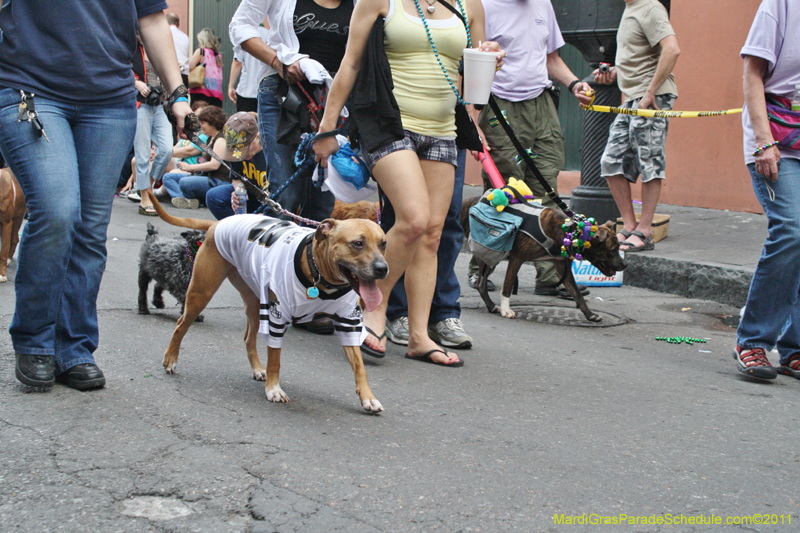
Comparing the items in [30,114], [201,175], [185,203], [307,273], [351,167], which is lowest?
[185,203]

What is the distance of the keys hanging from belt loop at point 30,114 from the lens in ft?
10.6

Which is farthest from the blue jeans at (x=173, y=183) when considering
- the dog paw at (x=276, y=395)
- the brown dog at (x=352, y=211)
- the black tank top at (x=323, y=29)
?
the dog paw at (x=276, y=395)

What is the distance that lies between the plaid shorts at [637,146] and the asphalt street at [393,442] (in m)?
2.73

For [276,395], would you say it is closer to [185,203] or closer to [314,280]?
[314,280]

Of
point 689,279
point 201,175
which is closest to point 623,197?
point 689,279

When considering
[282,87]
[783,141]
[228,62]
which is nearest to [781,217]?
[783,141]

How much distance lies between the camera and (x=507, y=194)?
595 cm

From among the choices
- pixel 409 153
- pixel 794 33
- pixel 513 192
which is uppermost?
pixel 794 33

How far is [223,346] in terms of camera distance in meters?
4.50

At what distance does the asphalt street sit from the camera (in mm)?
2488

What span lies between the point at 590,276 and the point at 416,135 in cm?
327

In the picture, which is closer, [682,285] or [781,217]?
[781,217]

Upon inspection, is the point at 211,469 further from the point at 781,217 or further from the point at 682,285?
the point at 682,285

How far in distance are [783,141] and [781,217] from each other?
409 mm
